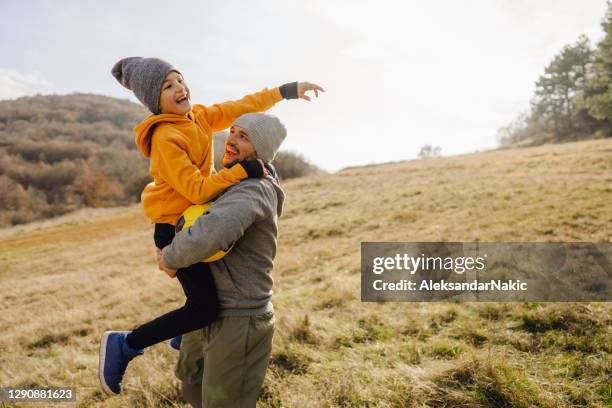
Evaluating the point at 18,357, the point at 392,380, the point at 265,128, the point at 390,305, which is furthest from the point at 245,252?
the point at 18,357

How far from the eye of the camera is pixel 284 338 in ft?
13.4

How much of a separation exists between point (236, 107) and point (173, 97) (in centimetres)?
63

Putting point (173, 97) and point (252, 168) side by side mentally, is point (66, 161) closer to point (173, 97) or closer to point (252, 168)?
point (173, 97)

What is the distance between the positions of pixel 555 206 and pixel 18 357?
420 inches

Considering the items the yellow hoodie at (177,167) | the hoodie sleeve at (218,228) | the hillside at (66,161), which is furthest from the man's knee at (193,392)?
the hillside at (66,161)

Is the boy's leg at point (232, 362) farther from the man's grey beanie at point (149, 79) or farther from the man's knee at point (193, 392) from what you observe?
the man's grey beanie at point (149, 79)

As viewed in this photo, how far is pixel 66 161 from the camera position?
59094 mm

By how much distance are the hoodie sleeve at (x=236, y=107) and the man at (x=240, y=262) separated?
23.5 inches

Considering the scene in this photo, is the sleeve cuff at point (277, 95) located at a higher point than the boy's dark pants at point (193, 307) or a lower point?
higher

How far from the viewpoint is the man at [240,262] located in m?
1.86

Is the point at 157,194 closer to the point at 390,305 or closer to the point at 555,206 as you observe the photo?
the point at 390,305

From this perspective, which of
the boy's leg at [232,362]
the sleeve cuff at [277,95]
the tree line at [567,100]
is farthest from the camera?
the tree line at [567,100]

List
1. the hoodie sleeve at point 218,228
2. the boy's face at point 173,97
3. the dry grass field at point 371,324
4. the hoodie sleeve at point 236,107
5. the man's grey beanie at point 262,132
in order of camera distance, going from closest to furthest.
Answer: the hoodie sleeve at point 218,228, the man's grey beanie at point 262,132, the boy's face at point 173,97, the hoodie sleeve at point 236,107, the dry grass field at point 371,324

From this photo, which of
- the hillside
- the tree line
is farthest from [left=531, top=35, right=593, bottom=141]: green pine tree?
the hillside
